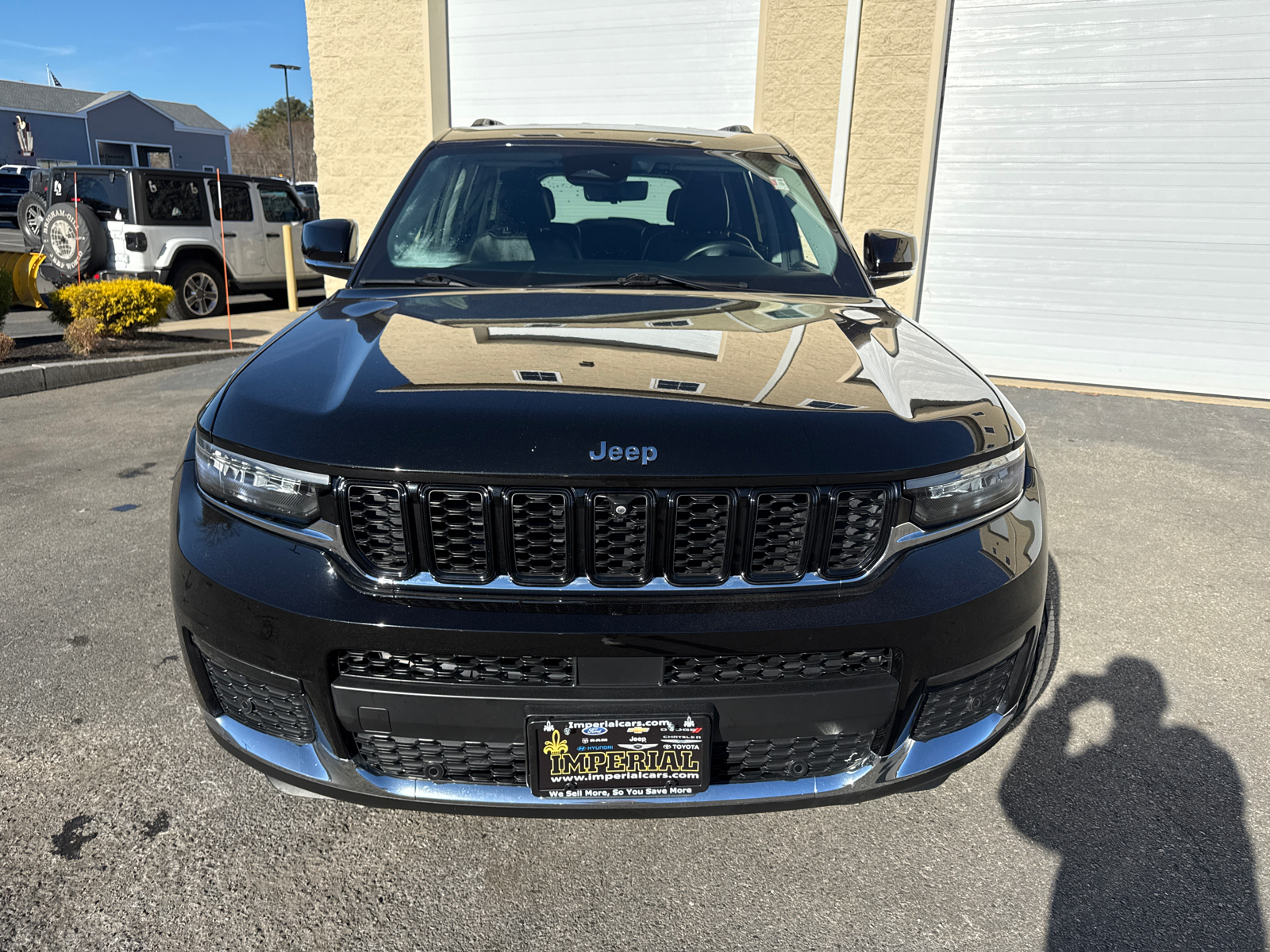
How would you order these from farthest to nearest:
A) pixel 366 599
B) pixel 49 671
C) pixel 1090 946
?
pixel 49 671
pixel 1090 946
pixel 366 599

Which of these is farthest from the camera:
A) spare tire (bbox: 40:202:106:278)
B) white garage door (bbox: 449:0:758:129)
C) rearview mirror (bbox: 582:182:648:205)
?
spare tire (bbox: 40:202:106:278)

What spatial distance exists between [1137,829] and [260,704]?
84.6 inches

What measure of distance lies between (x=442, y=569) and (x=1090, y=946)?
1.60 metres

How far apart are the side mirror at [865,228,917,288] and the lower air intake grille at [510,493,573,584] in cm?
202

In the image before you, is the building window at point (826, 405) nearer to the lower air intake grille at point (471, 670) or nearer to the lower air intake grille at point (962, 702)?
the lower air intake grille at point (962, 702)

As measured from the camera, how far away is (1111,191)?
26.1ft

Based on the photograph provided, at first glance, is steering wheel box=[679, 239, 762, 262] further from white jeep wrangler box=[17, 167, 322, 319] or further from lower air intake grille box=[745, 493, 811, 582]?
white jeep wrangler box=[17, 167, 322, 319]

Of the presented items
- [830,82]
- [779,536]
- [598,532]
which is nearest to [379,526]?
[598,532]

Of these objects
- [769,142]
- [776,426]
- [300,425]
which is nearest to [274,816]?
[300,425]

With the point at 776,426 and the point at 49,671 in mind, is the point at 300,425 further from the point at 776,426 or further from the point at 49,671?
the point at 49,671

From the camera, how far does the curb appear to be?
7.24 m

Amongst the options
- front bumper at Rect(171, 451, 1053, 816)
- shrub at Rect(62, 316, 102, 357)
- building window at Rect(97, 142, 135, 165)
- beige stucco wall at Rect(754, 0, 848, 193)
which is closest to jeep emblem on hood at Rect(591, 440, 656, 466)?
front bumper at Rect(171, 451, 1053, 816)

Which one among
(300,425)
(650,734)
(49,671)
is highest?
(300,425)

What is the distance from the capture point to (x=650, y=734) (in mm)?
1665
